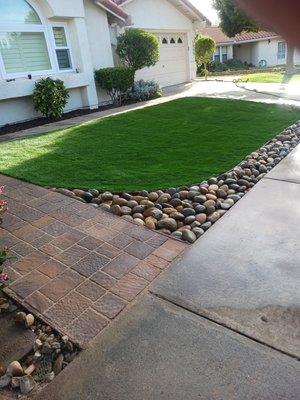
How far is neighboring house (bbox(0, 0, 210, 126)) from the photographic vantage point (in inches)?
369

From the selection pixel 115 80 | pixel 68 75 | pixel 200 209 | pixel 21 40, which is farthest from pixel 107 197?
pixel 115 80


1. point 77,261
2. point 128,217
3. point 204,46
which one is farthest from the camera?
point 204,46

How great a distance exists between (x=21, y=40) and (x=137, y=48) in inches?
162

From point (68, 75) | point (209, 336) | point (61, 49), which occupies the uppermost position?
point (61, 49)

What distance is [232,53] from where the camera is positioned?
3556 centimetres

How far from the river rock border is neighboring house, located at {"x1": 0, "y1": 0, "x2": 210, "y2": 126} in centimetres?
621

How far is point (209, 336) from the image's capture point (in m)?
2.26

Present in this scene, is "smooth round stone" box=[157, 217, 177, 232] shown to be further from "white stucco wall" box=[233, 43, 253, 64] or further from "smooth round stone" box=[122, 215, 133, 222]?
"white stucco wall" box=[233, 43, 253, 64]

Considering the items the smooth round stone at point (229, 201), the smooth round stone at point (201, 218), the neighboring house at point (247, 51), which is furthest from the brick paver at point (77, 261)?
the neighboring house at point (247, 51)

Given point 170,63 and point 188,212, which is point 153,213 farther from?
point 170,63

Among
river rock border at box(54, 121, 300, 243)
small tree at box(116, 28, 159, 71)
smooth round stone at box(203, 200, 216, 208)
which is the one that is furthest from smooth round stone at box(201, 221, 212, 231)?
small tree at box(116, 28, 159, 71)

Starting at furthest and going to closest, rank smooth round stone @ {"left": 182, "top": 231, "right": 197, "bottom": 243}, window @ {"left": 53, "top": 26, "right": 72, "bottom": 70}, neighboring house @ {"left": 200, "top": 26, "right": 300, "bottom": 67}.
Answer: neighboring house @ {"left": 200, "top": 26, "right": 300, "bottom": 67} → window @ {"left": 53, "top": 26, "right": 72, "bottom": 70} → smooth round stone @ {"left": 182, "top": 231, "right": 197, "bottom": 243}

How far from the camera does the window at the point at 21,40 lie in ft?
30.4

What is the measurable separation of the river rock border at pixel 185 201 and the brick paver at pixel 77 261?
0.17m
